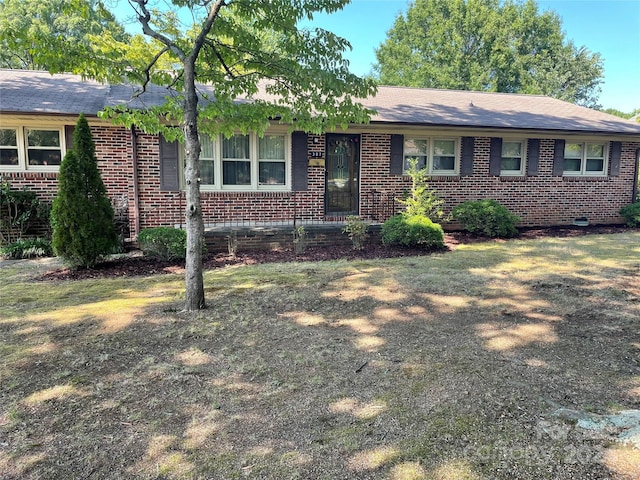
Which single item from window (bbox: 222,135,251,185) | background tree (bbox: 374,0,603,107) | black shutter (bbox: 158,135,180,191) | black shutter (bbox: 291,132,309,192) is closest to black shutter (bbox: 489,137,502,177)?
black shutter (bbox: 291,132,309,192)

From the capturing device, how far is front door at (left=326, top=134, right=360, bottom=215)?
10.8m

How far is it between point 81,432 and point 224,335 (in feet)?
5.71

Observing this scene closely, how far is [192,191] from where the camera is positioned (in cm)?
483

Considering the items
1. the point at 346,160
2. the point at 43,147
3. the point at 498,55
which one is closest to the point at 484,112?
the point at 346,160

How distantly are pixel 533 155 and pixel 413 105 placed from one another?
349 centimetres

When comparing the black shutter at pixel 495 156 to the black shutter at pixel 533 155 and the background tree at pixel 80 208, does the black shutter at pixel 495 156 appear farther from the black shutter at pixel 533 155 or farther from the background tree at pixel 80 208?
the background tree at pixel 80 208

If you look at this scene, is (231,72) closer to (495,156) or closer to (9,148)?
(9,148)

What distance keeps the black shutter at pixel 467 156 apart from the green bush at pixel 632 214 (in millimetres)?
4950

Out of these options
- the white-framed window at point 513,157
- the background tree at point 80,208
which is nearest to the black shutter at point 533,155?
the white-framed window at point 513,157

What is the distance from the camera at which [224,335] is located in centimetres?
432

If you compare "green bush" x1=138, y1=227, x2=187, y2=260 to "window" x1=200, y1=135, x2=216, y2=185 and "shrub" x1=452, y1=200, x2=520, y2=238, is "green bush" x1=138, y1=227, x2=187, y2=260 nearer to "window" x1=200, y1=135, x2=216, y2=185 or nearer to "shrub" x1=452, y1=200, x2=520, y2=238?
"window" x1=200, y1=135, x2=216, y2=185

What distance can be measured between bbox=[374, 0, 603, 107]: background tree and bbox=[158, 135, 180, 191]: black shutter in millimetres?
26155

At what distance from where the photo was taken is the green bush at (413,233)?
345 inches

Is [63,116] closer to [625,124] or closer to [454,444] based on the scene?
[454,444]
